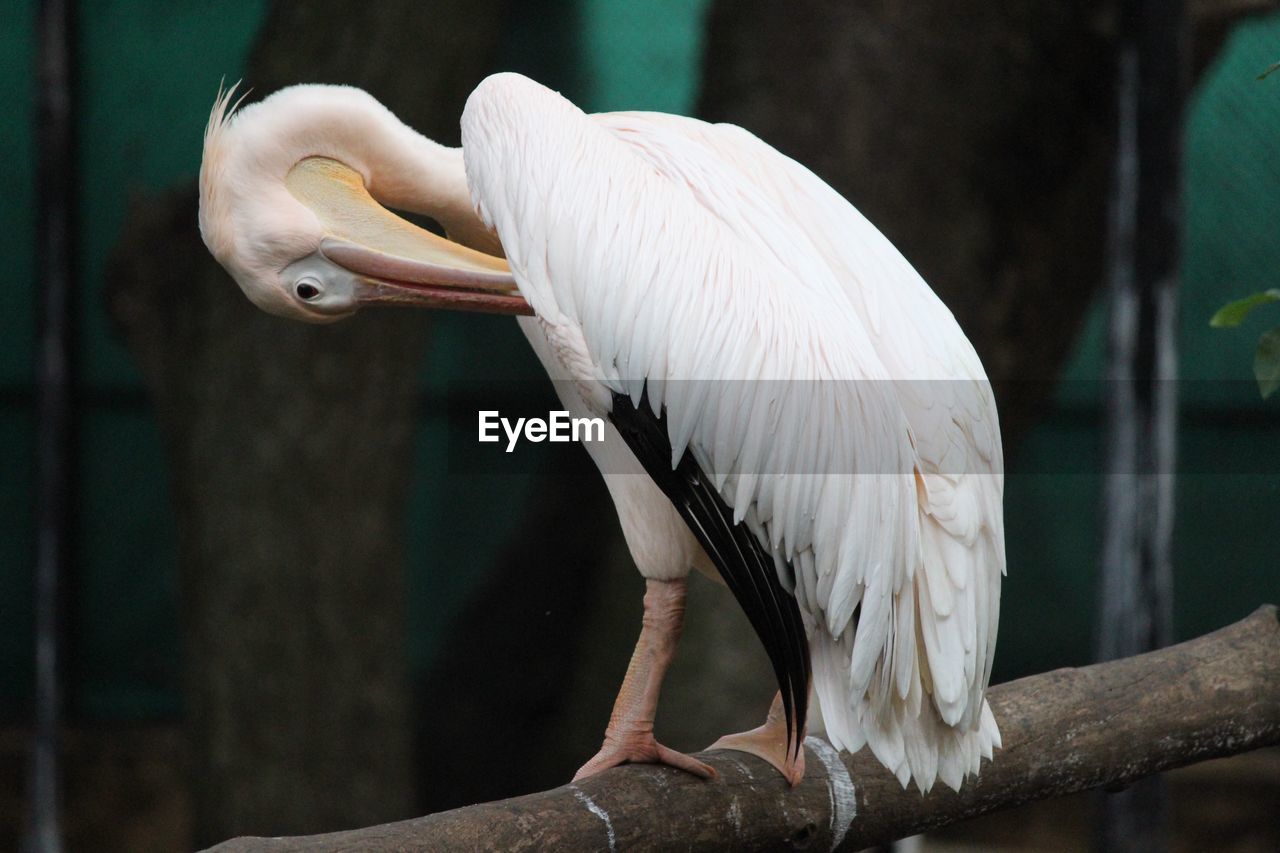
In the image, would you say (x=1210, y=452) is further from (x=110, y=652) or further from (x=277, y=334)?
(x=110, y=652)

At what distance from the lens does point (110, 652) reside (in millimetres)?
2389

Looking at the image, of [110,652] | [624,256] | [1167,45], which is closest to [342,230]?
[624,256]

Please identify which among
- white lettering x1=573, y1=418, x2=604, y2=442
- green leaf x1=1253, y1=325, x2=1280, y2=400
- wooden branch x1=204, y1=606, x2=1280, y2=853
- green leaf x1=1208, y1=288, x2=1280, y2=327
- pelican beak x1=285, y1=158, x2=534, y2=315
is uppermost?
pelican beak x1=285, y1=158, x2=534, y2=315

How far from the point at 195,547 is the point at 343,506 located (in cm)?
27

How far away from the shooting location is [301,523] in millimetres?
2270

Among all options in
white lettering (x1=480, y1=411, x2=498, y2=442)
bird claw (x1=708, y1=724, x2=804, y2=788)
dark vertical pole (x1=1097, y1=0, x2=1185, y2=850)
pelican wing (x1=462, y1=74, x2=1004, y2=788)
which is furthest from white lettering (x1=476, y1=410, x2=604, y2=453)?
dark vertical pole (x1=1097, y1=0, x2=1185, y2=850)

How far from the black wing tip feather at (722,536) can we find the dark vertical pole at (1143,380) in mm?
1173

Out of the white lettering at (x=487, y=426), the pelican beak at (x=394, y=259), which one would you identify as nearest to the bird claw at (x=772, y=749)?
the pelican beak at (x=394, y=259)

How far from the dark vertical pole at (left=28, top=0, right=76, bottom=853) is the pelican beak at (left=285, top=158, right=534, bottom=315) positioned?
3.51 ft

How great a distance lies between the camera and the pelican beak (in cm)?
133

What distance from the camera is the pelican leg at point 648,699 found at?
129cm

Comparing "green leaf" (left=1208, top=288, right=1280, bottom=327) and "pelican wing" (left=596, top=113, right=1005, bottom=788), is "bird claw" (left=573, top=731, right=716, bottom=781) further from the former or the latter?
"green leaf" (left=1208, top=288, right=1280, bottom=327)

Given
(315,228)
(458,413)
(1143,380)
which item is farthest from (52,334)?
(1143,380)

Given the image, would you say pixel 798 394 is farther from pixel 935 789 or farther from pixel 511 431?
pixel 511 431
